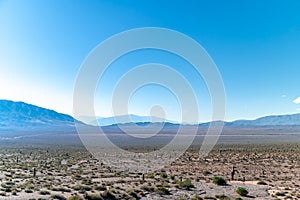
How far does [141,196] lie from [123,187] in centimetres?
359

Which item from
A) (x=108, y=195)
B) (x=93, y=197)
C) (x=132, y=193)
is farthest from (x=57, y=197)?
(x=132, y=193)

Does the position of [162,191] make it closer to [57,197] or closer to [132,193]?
[132,193]

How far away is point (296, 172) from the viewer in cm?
4081

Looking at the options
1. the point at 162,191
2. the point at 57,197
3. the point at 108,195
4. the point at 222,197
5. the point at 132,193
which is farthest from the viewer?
the point at 162,191

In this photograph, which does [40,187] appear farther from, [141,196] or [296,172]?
[296,172]

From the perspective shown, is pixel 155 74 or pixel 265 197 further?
pixel 155 74

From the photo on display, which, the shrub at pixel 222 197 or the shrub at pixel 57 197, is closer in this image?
the shrub at pixel 57 197

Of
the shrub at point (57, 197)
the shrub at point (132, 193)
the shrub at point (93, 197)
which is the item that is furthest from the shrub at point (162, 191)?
the shrub at point (57, 197)

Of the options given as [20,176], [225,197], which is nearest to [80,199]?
[225,197]

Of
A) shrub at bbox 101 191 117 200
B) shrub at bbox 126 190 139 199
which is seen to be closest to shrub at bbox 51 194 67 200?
shrub at bbox 101 191 117 200

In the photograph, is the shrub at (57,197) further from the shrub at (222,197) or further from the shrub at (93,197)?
the shrub at (222,197)

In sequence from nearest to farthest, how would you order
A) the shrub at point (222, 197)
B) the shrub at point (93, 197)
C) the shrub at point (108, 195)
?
the shrub at point (93, 197)
the shrub at point (108, 195)
the shrub at point (222, 197)

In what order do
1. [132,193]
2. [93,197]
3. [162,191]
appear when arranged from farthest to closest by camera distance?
[162,191]
[132,193]
[93,197]

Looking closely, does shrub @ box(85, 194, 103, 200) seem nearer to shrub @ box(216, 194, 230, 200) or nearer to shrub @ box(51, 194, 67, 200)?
shrub @ box(51, 194, 67, 200)
